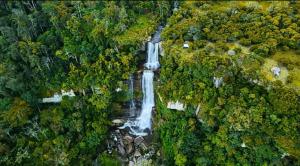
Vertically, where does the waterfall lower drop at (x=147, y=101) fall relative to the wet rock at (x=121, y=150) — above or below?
above

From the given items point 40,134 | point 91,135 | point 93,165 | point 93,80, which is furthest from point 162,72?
point 40,134

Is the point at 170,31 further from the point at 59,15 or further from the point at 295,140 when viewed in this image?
the point at 295,140

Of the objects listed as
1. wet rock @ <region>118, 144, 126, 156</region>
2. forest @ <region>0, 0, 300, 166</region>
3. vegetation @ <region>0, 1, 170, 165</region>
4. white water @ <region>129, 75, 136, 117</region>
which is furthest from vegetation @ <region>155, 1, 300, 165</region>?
vegetation @ <region>0, 1, 170, 165</region>

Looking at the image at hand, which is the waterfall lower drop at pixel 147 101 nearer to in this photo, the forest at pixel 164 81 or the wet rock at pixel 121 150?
the forest at pixel 164 81

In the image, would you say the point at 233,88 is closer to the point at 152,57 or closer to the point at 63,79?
the point at 152,57

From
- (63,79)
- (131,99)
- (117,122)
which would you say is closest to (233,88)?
(131,99)

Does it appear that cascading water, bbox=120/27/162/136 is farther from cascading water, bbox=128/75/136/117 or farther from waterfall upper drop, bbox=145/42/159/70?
cascading water, bbox=128/75/136/117

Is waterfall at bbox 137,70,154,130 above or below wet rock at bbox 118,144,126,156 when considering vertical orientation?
above

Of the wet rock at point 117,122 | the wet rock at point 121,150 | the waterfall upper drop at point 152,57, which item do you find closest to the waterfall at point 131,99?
the wet rock at point 117,122
